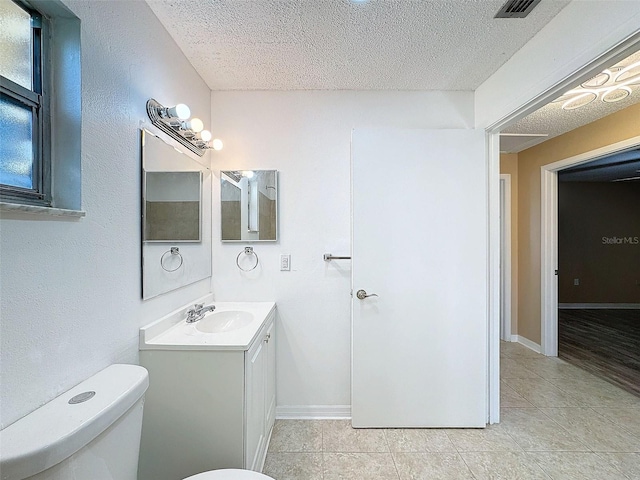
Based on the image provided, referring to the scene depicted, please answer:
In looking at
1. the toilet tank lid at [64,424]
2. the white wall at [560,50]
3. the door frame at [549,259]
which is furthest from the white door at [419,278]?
the door frame at [549,259]

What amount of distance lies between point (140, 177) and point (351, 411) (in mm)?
1943

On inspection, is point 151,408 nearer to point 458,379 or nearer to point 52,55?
point 52,55

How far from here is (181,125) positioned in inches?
64.9

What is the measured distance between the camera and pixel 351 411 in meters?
2.12

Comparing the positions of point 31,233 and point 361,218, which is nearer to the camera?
point 31,233

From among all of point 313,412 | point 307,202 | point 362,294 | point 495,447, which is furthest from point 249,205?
point 495,447

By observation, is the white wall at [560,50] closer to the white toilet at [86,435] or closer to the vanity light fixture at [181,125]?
the vanity light fixture at [181,125]

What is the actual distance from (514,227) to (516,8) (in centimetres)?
294

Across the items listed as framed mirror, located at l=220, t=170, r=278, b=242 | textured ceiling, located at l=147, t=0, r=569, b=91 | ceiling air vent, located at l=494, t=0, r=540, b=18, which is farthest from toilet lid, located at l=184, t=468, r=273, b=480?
ceiling air vent, located at l=494, t=0, r=540, b=18

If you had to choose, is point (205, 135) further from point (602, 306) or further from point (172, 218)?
point (602, 306)

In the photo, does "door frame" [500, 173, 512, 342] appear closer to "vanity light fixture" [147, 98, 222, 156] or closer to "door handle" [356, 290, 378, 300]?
"door handle" [356, 290, 378, 300]

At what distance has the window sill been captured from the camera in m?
0.74

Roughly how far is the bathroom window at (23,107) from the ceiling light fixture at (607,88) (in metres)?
2.58

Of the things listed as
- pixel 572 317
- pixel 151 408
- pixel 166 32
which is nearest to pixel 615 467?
pixel 151 408
